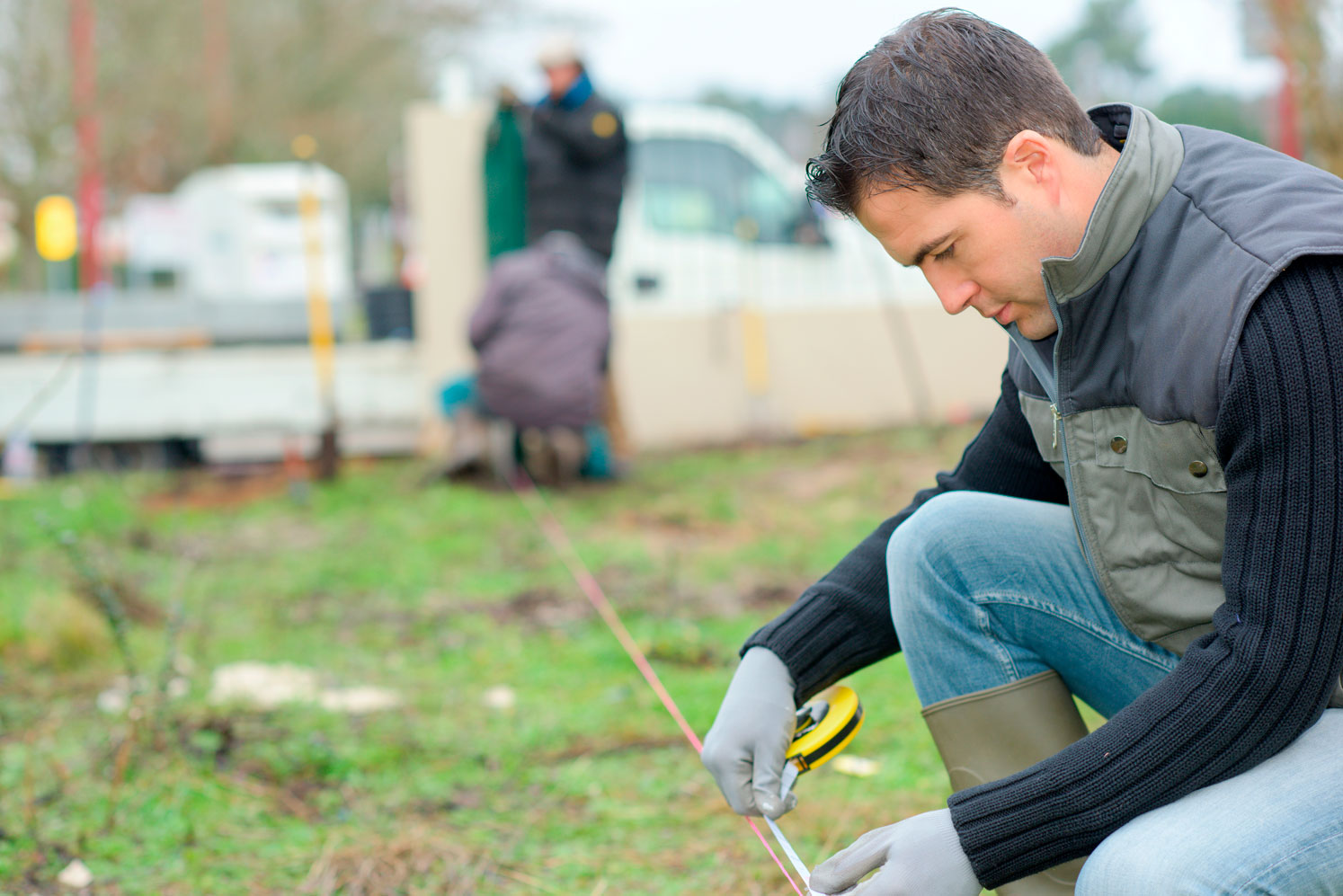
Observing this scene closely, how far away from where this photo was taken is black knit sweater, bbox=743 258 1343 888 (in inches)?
43.4

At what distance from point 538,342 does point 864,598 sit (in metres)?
3.87

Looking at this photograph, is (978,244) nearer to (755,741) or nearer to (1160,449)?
(1160,449)

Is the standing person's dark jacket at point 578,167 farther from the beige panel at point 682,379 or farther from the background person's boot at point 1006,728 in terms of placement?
the background person's boot at point 1006,728

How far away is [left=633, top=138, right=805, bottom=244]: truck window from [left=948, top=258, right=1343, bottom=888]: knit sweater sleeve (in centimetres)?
648

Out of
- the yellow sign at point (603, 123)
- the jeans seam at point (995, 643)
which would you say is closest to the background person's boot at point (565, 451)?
the yellow sign at point (603, 123)

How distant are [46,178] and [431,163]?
815 cm

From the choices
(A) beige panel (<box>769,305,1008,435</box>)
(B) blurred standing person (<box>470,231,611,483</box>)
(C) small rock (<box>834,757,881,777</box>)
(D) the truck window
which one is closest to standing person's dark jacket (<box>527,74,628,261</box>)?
(B) blurred standing person (<box>470,231,611,483</box>)

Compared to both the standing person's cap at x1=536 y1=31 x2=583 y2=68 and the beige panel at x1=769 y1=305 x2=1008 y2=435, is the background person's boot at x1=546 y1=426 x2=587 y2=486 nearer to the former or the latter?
the standing person's cap at x1=536 y1=31 x2=583 y2=68

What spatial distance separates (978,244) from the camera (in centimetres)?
132

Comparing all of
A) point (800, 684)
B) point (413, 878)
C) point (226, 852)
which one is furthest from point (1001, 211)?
point (226, 852)

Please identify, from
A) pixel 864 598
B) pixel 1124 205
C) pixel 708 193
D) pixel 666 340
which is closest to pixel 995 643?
pixel 864 598

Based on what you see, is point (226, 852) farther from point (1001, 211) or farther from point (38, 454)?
point (38, 454)

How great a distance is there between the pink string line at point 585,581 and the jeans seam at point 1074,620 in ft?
1.54

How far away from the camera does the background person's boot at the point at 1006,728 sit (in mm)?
1510
